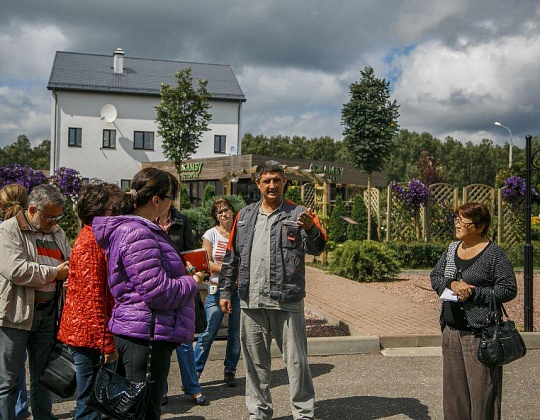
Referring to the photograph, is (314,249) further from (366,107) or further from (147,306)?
(366,107)

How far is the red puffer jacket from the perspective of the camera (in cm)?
330

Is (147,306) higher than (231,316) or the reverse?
higher

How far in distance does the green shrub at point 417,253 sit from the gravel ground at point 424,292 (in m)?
1.46

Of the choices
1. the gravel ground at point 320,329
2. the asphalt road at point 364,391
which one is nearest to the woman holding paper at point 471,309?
the asphalt road at point 364,391

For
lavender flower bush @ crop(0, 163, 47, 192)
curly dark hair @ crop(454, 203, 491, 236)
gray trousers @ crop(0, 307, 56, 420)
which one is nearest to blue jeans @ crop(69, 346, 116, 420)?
gray trousers @ crop(0, 307, 56, 420)

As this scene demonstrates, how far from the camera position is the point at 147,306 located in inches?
121

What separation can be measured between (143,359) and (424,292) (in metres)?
9.23

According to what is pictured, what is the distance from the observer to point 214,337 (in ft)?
18.5

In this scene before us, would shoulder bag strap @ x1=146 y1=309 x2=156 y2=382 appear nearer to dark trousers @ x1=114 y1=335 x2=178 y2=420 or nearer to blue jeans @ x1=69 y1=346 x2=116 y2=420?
dark trousers @ x1=114 y1=335 x2=178 y2=420

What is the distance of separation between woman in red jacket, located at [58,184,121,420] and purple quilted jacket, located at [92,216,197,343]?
17 cm

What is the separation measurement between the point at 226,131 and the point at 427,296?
1168 inches

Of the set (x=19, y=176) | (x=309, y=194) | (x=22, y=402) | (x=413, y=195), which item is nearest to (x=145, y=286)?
(x=22, y=402)

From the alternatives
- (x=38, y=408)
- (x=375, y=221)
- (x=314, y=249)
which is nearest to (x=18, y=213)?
(x=38, y=408)

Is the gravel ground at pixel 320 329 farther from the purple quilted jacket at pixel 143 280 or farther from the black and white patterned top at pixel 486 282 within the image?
the purple quilted jacket at pixel 143 280
